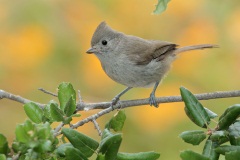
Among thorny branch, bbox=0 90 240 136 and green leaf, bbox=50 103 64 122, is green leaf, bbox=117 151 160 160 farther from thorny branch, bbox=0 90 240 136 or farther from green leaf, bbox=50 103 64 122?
thorny branch, bbox=0 90 240 136

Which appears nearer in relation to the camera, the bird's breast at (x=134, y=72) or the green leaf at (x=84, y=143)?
the green leaf at (x=84, y=143)

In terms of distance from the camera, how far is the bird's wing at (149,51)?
360cm

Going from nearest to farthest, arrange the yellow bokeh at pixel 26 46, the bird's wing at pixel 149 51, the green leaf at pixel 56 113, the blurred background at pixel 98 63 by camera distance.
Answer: the green leaf at pixel 56 113 < the bird's wing at pixel 149 51 < the blurred background at pixel 98 63 < the yellow bokeh at pixel 26 46

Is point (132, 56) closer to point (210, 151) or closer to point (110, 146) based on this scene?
point (210, 151)

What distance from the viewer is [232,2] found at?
4.44 m

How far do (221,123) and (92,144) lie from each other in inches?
16.3

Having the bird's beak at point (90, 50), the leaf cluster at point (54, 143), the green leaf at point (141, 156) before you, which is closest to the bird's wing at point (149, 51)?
the bird's beak at point (90, 50)

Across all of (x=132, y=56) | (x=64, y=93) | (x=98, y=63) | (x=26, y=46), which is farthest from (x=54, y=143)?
(x=26, y=46)

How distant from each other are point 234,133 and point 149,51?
1993mm

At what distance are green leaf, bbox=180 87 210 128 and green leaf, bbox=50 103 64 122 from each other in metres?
0.42

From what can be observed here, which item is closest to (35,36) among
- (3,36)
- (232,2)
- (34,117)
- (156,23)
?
(3,36)

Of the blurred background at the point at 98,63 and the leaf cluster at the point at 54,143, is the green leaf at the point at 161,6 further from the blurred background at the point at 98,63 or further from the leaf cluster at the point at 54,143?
the blurred background at the point at 98,63

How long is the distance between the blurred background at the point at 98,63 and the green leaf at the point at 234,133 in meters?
2.09

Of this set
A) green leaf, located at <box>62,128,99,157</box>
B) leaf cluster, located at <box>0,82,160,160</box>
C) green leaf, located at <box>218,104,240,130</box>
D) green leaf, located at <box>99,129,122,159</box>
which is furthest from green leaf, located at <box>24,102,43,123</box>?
green leaf, located at <box>218,104,240,130</box>
